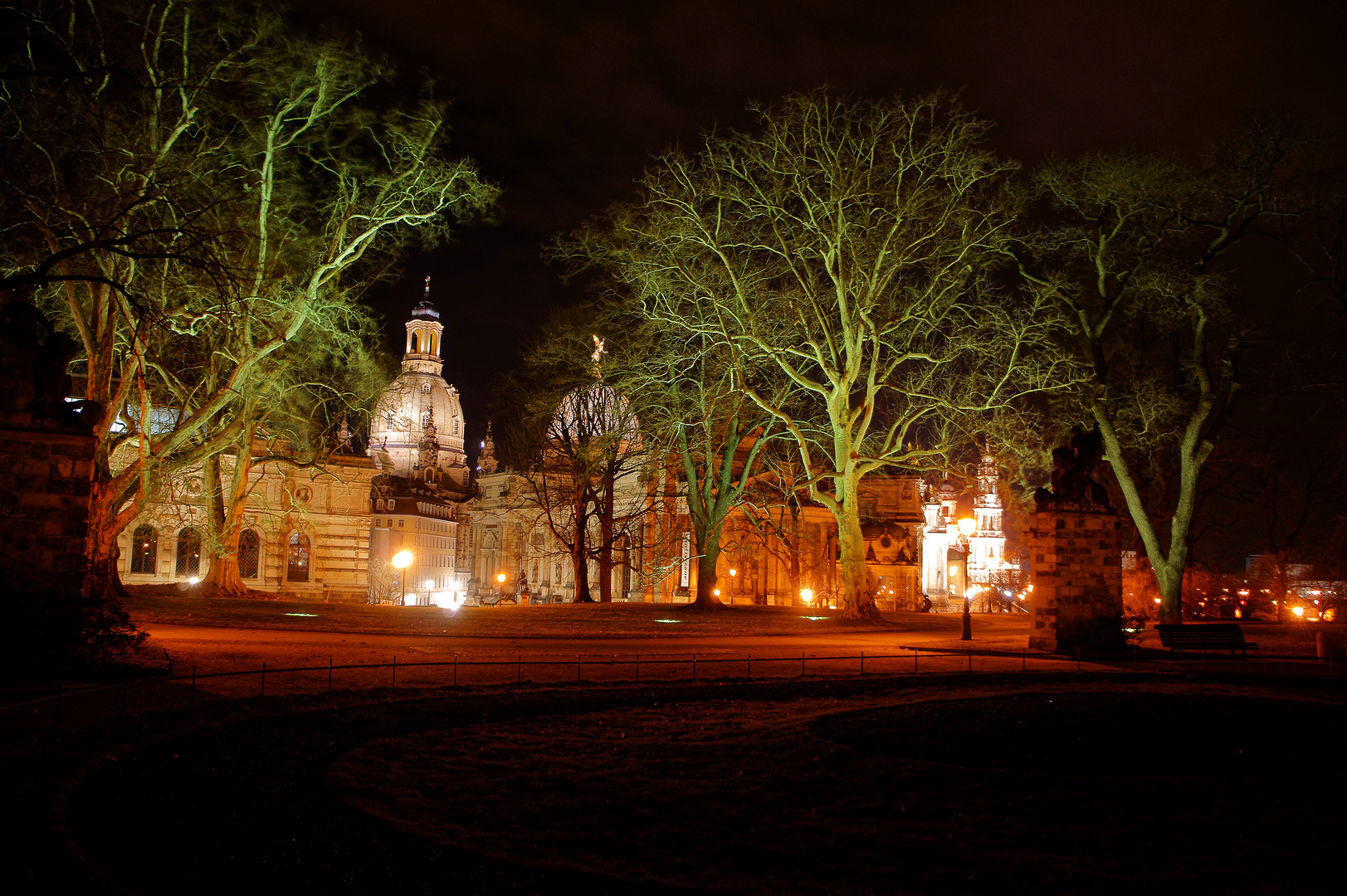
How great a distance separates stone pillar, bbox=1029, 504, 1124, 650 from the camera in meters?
21.8

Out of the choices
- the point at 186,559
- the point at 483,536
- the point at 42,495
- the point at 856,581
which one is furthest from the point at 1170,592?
the point at 483,536

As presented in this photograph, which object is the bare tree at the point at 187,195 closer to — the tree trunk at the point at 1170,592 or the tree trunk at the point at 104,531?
the tree trunk at the point at 104,531

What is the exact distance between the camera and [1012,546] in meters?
150

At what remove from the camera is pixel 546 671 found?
1625 cm

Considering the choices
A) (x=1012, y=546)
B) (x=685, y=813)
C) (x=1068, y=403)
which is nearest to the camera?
(x=685, y=813)

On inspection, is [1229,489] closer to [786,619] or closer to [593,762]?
[786,619]

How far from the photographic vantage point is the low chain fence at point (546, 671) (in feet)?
35.0

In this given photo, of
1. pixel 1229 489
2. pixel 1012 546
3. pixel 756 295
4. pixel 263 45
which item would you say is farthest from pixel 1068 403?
pixel 1012 546

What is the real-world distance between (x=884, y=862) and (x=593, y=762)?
11.6 ft

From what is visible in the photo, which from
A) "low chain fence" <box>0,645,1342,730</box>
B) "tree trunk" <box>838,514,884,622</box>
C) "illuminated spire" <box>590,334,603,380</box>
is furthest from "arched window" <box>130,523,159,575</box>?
"low chain fence" <box>0,645,1342,730</box>

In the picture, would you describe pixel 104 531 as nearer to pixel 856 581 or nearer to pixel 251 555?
pixel 856 581

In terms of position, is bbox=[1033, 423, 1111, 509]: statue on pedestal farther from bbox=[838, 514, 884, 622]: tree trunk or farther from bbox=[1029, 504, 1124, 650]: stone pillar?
bbox=[838, 514, 884, 622]: tree trunk

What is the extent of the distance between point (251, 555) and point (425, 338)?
7696cm

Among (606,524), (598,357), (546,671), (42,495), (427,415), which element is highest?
(427,415)
